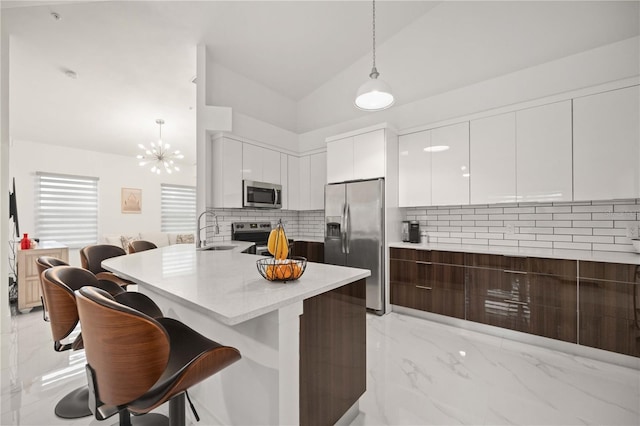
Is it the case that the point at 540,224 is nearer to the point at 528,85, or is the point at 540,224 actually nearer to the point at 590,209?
the point at 590,209

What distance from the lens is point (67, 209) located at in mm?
5270

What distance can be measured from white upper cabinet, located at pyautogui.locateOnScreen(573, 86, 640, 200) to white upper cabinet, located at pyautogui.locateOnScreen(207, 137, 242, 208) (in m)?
3.84

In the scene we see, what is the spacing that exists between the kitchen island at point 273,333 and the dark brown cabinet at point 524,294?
73.3 inches

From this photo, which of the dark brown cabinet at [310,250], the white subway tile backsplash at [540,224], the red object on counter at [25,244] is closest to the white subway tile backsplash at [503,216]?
the white subway tile backsplash at [540,224]

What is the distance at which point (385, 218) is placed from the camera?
3.52 meters

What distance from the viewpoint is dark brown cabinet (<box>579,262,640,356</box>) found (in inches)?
87.7

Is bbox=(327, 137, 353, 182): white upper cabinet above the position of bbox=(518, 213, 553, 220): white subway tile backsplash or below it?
A: above

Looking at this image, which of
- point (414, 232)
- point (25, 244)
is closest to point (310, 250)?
point (414, 232)

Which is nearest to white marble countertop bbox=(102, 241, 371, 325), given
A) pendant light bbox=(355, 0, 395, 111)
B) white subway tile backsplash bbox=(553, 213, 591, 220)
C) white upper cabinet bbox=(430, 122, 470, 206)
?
pendant light bbox=(355, 0, 395, 111)

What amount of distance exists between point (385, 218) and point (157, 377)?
3.00 meters

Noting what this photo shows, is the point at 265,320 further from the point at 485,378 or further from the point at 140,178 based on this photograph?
the point at 140,178

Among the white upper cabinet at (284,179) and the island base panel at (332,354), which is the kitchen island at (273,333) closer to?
the island base panel at (332,354)

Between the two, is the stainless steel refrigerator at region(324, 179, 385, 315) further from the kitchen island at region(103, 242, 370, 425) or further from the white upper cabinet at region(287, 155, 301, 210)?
the kitchen island at region(103, 242, 370, 425)

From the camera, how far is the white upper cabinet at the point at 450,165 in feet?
10.9
